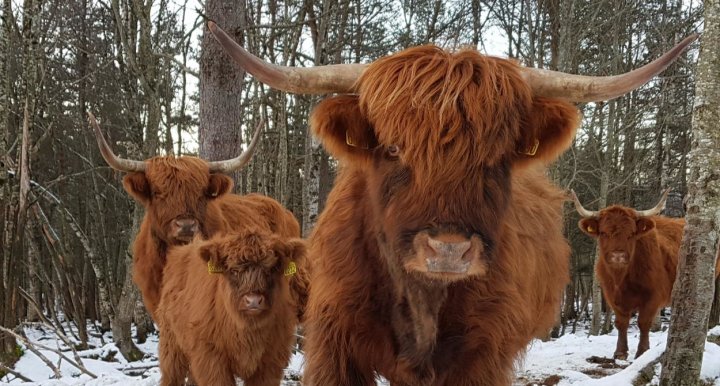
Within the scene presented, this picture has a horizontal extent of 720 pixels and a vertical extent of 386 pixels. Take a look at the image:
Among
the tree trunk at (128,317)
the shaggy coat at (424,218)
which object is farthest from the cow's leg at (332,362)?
the tree trunk at (128,317)

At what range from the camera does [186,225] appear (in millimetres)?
5609

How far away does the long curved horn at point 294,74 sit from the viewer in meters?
2.40

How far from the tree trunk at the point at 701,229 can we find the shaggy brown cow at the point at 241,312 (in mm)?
2784

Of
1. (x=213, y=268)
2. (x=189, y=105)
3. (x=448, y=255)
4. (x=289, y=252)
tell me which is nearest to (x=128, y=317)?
(x=213, y=268)

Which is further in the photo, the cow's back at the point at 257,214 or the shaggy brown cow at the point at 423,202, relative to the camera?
the cow's back at the point at 257,214

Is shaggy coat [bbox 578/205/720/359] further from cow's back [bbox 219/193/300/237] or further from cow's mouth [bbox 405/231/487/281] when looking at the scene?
cow's mouth [bbox 405/231/487/281]

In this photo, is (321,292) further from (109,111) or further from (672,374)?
(109,111)

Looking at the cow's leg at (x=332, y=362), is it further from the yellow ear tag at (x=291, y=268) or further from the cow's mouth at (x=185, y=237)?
the cow's mouth at (x=185, y=237)

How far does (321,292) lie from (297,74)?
3.29ft

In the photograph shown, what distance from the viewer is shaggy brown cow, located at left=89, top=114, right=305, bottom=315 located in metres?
5.64

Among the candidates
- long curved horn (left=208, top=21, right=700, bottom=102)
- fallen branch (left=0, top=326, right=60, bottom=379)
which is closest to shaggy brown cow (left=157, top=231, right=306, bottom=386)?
fallen branch (left=0, top=326, right=60, bottom=379)

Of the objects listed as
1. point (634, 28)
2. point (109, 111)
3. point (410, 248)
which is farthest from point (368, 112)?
point (634, 28)

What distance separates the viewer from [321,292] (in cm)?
286

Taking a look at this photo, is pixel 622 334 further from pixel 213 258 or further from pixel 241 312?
pixel 213 258
